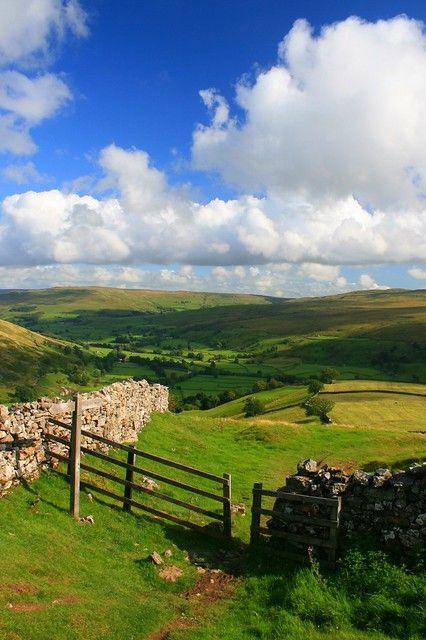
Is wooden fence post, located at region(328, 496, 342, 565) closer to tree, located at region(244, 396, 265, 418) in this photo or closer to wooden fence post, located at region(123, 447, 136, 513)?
wooden fence post, located at region(123, 447, 136, 513)

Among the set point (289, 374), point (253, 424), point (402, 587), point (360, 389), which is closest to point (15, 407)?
point (402, 587)

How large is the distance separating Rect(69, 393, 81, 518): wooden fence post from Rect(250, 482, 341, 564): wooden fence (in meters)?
5.68

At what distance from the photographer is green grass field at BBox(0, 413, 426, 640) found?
10195mm

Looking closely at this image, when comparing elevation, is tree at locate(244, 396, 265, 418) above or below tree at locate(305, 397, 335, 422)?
below

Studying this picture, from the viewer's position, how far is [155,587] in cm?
1258

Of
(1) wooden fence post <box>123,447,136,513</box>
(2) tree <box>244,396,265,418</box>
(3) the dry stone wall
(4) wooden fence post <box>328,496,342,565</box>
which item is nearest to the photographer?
(4) wooden fence post <box>328,496,342,565</box>

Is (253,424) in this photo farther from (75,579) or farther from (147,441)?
(75,579)

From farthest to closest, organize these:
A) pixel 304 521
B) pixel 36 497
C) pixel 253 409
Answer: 1. pixel 253 409
2. pixel 36 497
3. pixel 304 521

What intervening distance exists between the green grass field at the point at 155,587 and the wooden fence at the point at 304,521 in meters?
0.60

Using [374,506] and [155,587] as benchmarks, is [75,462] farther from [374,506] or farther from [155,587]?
[374,506]

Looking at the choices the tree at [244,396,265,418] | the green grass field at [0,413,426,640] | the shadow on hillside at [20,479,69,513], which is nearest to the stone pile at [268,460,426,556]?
the green grass field at [0,413,426,640]

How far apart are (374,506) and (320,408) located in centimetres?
5691

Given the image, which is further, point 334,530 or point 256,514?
point 256,514

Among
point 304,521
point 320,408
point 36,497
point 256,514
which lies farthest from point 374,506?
point 320,408
